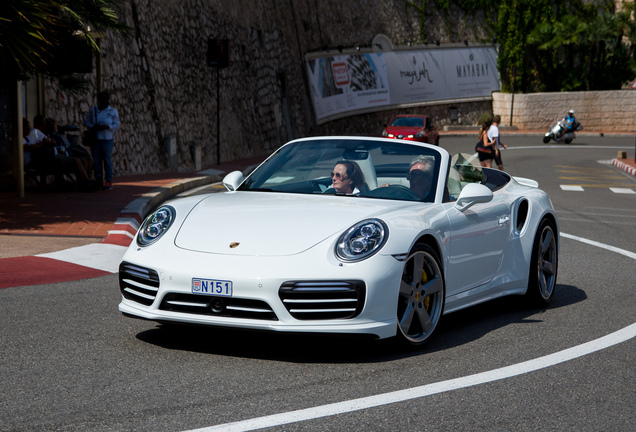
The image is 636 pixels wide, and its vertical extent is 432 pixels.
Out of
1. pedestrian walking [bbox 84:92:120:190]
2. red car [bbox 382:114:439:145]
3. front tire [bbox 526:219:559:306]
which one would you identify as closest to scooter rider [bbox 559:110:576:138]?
red car [bbox 382:114:439:145]

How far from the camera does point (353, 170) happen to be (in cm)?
616

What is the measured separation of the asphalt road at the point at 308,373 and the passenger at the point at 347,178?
1.08 m

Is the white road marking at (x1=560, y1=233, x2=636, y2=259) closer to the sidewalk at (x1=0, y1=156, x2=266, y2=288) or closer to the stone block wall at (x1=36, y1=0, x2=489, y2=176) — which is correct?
the sidewalk at (x1=0, y1=156, x2=266, y2=288)

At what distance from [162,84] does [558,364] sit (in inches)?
748

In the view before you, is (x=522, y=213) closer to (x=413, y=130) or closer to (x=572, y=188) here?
(x=572, y=188)

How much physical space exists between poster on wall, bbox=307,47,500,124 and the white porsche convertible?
3449 cm

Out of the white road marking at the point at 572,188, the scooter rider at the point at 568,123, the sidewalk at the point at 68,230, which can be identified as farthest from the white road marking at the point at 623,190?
the scooter rider at the point at 568,123

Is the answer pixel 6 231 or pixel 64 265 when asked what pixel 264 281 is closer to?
pixel 64 265

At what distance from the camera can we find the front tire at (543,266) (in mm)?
6918

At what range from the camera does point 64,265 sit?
827 centimetres

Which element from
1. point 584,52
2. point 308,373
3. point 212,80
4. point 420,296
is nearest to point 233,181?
point 420,296

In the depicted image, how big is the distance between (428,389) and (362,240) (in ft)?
3.19

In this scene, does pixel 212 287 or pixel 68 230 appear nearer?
pixel 212 287

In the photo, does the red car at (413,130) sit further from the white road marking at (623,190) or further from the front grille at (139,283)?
the front grille at (139,283)
